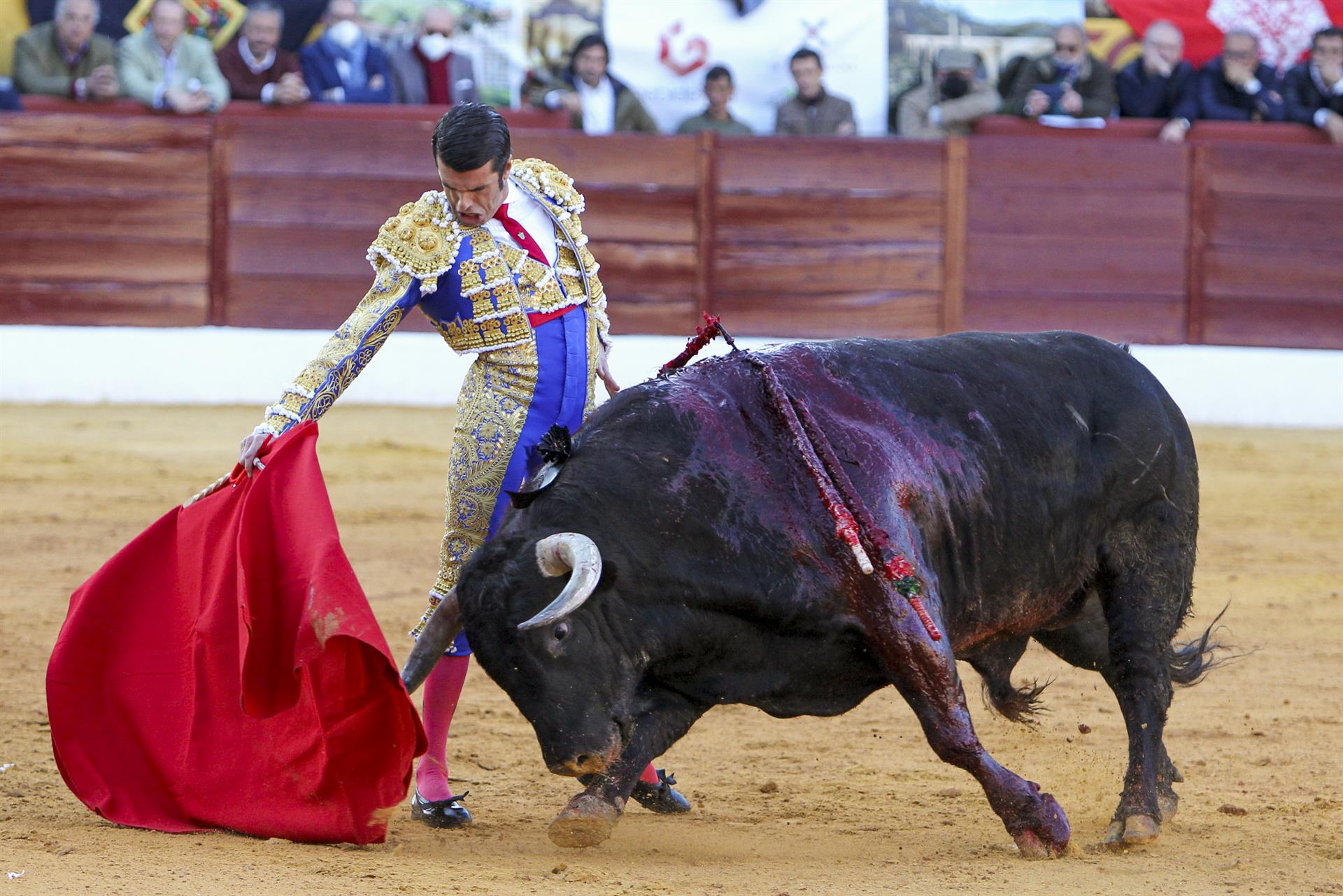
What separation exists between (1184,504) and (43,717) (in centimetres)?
246

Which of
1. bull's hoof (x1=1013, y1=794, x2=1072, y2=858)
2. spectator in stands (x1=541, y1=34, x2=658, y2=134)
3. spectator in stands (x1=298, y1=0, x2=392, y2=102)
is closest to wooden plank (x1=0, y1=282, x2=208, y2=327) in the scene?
spectator in stands (x1=298, y1=0, x2=392, y2=102)

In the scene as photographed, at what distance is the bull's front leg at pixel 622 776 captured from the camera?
2725 millimetres

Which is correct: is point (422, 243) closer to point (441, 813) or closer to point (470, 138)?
point (470, 138)

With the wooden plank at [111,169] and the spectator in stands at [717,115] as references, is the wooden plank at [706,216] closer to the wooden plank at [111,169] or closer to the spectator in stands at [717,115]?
the spectator in stands at [717,115]

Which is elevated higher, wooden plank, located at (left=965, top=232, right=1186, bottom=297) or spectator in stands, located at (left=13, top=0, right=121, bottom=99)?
spectator in stands, located at (left=13, top=0, right=121, bottom=99)

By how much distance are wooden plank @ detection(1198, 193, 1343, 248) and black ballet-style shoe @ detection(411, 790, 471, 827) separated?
711 centimetres

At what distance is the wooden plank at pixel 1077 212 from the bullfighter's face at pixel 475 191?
21.0ft

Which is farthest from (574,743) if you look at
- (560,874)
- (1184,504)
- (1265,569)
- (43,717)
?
(1265,569)

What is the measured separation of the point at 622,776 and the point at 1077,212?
22.8 ft

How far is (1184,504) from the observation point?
3.17 meters

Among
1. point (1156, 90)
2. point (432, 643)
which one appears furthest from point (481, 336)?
point (1156, 90)

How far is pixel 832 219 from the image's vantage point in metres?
9.04

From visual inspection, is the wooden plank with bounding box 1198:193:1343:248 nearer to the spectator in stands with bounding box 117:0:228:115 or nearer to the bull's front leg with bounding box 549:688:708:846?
the spectator in stands with bounding box 117:0:228:115

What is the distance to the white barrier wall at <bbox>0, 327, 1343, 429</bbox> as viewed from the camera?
852 centimetres
